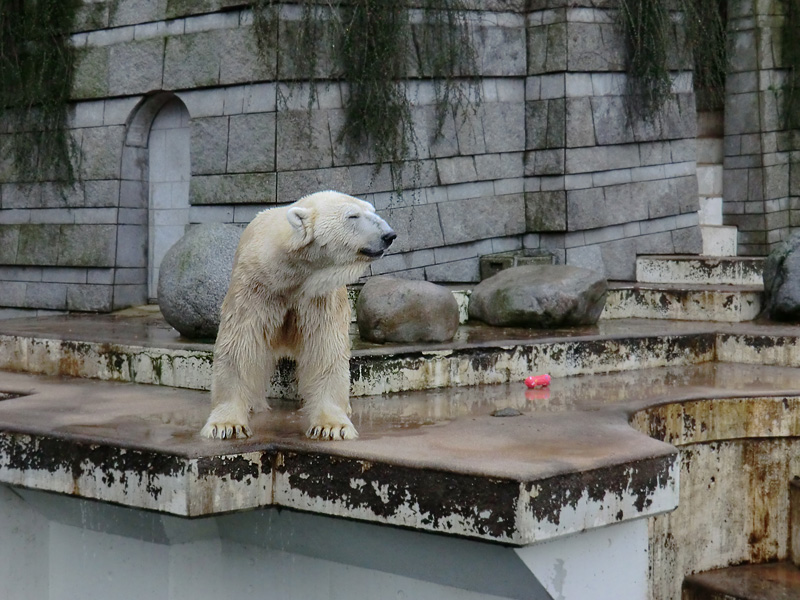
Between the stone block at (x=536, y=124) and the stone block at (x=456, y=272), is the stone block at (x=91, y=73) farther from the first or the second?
the stone block at (x=536, y=124)

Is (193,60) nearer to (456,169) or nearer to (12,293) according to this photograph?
(456,169)

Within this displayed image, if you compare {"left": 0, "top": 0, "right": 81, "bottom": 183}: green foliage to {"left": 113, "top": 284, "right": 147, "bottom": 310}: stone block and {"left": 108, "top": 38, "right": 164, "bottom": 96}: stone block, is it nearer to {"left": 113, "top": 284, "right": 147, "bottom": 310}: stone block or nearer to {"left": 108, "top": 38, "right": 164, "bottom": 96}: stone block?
{"left": 108, "top": 38, "right": 164, "bottom": 96}: stone block

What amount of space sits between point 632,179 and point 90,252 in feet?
16.0

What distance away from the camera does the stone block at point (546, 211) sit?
29.7 feet

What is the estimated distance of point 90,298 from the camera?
8.93 metres

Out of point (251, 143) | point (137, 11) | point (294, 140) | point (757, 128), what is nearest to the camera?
point (294, 140)

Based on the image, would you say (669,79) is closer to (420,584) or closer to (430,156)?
(430,156)

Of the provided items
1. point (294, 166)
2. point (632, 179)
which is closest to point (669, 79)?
point (632, 179)

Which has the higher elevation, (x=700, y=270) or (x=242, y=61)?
(x=242, y=61)

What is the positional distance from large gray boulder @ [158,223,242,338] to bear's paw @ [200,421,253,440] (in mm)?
1883

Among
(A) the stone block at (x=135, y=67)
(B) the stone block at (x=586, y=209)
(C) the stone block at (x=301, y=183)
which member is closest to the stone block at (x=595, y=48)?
(B) the stone block at (x=586, y=209)

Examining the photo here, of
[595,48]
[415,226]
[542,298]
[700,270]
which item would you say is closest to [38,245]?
[415,226]

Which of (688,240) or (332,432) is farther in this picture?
(688,240)

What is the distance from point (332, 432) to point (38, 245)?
19.0 ft
